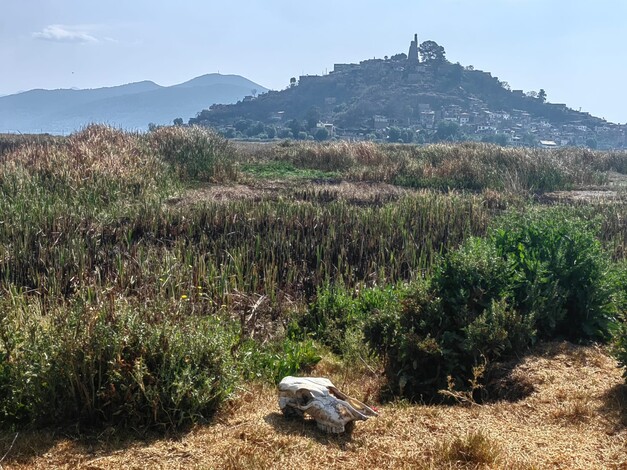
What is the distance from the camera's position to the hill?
93.1 metres

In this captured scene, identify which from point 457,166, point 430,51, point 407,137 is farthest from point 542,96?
point 457,166

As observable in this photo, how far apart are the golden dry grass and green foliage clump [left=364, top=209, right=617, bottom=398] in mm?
700

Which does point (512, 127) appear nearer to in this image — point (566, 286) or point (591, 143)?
point (591, 143)

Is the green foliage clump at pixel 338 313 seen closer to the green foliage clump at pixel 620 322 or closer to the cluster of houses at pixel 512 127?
the green foliage clump at pixel 620 322

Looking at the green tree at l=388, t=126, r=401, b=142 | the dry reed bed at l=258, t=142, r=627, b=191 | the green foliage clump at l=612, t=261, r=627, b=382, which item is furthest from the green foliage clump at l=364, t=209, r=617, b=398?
the green tree at l=388, t=126, r=401, b=142

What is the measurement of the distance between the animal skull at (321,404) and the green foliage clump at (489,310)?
1169mm

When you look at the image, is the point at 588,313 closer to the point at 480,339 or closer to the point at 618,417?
the point at 480,339

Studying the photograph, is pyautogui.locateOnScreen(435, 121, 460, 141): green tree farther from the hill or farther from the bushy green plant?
the bushy green plant

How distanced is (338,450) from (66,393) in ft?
5.98

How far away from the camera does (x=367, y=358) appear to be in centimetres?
615

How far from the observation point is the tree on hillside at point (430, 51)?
130 metres

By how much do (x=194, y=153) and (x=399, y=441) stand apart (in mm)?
17648

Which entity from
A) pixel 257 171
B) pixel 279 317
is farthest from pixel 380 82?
pixel 279 317

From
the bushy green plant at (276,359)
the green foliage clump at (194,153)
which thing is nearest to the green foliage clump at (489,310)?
the bushy green plant at (276,359)
